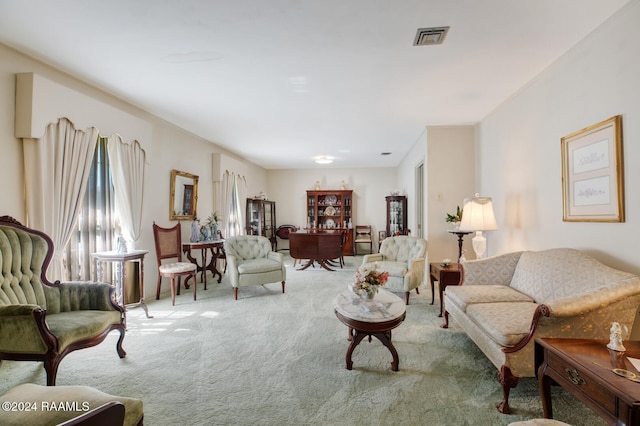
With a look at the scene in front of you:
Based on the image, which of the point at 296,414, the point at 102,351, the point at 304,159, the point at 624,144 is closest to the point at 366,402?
the point at 296,414

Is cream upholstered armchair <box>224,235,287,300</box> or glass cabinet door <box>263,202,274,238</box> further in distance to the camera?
glass cabinet door <box>263,202,274,238</box>

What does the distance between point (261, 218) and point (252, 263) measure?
362 cm

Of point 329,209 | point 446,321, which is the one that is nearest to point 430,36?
point 446,321

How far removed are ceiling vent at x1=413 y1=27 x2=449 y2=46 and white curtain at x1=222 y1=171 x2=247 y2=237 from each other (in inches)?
184

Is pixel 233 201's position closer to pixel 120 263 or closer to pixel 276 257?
pixel 276 257

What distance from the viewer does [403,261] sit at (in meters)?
4.37

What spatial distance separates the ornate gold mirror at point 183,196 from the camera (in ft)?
15.1

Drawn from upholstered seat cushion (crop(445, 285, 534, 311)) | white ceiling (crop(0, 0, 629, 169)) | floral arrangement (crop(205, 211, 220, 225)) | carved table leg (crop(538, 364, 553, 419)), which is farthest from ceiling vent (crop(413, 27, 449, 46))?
floral arrangement (crop(205, 211, 220, 225))

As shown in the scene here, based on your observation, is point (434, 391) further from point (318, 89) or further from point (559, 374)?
point (318, 89)

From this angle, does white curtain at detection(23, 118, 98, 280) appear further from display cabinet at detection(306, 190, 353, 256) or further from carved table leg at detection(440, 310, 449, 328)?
display cabinet at detection(306, 190, 353, 256)

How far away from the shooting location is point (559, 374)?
145 centimetres

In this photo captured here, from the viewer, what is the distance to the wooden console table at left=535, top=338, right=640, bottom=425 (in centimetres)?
111

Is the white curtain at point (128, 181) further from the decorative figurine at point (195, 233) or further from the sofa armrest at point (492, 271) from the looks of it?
the sofa armrest at point (492, 271)

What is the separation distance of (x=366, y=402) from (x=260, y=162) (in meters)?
6.93
